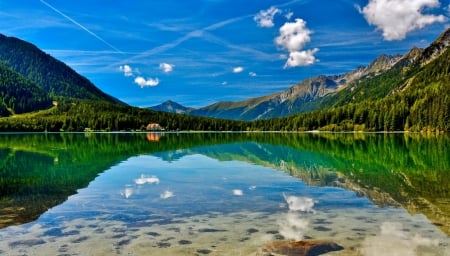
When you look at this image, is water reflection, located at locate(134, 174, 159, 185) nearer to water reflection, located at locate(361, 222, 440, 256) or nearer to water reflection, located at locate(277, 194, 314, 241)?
water reflection, located at locate(277, 194, 314, 241)

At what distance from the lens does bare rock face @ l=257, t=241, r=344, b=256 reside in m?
15.1

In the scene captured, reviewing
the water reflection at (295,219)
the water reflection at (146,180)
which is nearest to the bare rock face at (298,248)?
the water reflection at (295,219)

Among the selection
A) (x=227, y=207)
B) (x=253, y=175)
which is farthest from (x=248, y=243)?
(x=253, y=175)

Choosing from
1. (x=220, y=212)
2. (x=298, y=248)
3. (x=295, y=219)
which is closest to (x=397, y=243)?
(x=298, y=248)

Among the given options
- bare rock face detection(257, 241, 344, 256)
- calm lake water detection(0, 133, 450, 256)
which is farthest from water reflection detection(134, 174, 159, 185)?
bare rock face detection(257, 241, 344, 256)

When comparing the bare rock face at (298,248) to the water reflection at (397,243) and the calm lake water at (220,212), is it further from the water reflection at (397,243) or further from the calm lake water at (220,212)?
the water reflection at (397,243)

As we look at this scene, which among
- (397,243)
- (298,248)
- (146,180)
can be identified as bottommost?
(397,243)

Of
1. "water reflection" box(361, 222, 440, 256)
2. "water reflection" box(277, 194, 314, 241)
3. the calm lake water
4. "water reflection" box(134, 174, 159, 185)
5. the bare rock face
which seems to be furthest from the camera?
"water reflection" box(134, 174, 159, 185)

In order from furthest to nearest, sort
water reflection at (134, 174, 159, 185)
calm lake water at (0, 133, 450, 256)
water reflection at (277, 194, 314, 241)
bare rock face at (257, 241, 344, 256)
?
1. water reflection at (134, 174, 159, 185)
2. water reflection at (277, 194, 314, 241)
3. calm lake water at (0, 133, 450, 256)
4. bare rock face at (257, 241, 344, 256)

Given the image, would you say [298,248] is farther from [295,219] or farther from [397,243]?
[295,219]

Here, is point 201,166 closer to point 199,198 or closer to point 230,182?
point 230,182

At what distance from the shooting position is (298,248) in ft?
50.8

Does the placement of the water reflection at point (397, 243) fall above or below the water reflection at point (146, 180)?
below

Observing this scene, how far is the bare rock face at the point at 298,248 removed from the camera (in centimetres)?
1509
